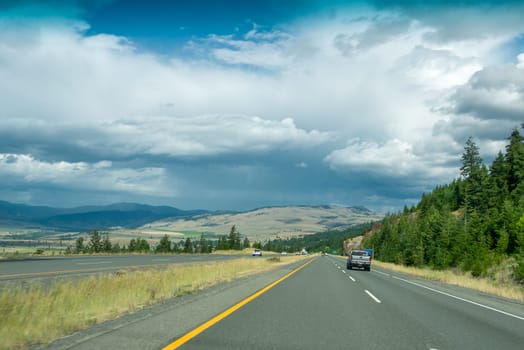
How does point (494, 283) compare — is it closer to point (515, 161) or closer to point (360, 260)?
point (360, 260)

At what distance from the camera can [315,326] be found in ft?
31.4

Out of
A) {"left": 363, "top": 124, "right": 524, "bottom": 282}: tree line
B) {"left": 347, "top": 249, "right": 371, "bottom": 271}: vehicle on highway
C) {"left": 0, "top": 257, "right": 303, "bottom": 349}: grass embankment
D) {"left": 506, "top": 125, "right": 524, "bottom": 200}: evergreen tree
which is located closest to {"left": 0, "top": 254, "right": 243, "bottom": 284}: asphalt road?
{"left": 0, "top": 257, "right": 303, "bottom": 349}: grass embankment

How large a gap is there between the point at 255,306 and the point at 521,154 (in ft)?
262

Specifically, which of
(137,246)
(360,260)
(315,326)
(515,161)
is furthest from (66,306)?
(137,246)

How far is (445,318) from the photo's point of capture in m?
11.6

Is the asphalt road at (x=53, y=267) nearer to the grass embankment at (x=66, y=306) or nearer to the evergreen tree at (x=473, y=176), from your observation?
the grass embankment at (x=66, y=306)

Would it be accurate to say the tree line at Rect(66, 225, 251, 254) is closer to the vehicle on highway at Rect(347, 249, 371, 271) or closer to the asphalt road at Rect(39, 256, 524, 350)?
the vehicle on highway at Rect(347, 249, 371, 271)

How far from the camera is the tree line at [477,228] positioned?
43.9 metres

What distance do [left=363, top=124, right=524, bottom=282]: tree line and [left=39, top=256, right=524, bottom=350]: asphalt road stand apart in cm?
2111

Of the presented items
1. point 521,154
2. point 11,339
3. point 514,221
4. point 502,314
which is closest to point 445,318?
point 502,314

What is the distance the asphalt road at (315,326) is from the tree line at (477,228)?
21.1 metres

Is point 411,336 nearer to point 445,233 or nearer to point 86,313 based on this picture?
point 86,313

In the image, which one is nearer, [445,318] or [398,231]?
[445,318]

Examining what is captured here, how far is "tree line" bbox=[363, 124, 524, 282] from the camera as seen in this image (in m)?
43.9
